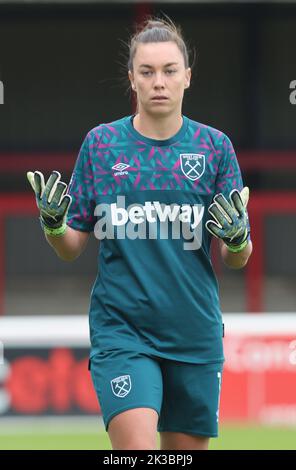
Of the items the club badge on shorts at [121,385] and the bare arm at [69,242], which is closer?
the club badge on shorts at [121,385]

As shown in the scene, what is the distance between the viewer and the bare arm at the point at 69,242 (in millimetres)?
4523

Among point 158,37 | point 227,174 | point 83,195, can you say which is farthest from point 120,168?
point 158,37

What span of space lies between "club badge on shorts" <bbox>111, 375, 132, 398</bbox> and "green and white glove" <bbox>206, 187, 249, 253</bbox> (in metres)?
0.59

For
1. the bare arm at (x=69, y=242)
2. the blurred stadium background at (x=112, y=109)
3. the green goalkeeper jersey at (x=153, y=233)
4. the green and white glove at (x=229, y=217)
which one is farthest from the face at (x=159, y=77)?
the blurred stadium background at (x=112, y=109)

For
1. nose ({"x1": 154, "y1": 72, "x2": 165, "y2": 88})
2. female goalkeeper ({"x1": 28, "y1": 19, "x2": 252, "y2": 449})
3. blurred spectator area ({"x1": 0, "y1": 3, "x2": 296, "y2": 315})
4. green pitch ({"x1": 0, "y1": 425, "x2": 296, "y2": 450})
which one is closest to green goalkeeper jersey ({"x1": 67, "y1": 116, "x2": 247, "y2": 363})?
female goalkeeper ({"x1": 28, "y1": 19, "x2": 252, "y2": 449})

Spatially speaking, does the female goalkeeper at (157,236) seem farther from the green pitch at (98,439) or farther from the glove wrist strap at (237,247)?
the green pitch at (98,439)

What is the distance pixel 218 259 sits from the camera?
1079 centimetres

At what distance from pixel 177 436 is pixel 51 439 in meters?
4.52

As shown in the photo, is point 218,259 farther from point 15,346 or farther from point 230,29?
point 230,29

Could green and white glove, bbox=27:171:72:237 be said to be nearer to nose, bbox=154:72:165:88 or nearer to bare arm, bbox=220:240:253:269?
nose, bbox=154:72:165:88

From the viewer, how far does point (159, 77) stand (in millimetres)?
4477

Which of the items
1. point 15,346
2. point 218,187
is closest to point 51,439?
point 15,346

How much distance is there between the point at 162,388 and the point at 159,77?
1.11m

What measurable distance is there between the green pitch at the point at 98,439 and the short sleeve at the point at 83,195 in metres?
3.86
